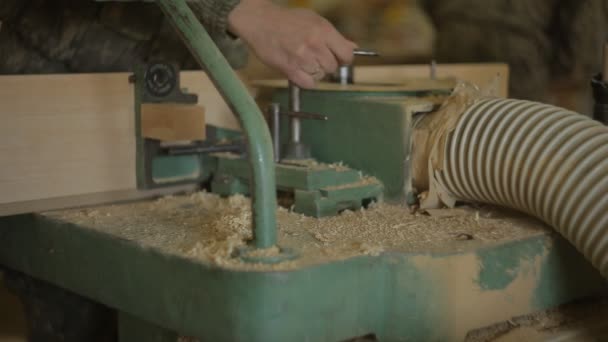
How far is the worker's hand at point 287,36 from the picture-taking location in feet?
3.90

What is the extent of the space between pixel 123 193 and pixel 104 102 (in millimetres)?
164

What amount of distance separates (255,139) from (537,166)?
0.47 m

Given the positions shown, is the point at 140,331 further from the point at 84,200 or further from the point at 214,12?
the point at 214,12

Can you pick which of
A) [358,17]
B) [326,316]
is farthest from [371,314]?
[358,17]

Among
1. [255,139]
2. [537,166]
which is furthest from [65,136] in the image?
[537,166]

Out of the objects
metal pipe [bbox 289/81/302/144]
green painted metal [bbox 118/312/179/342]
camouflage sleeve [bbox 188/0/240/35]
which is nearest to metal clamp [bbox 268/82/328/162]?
metal pipe [bbox 289/81/302/144]

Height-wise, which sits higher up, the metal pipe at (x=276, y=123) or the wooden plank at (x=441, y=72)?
the wooden plank at (x=441, y=72)

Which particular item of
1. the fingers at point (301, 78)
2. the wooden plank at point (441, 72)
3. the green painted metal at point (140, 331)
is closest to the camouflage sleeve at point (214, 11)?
the fingers at point (301, 78)

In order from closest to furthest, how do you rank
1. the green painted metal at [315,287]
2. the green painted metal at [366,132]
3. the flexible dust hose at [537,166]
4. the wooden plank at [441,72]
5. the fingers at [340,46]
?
the green painted metal at [315,287]
the flexible dust hose at [537,166]
the fingers at [340,46]
the green painted metal at [366,132]
the wooden plank at [441,72]

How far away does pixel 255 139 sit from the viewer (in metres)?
0.92

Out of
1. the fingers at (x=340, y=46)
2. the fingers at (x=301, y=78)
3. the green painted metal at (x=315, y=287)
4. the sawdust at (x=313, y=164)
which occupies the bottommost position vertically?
the green painted metal at (x=315, y=287)

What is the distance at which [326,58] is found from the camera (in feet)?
4.01

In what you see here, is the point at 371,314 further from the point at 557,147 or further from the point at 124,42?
the point at 124,42

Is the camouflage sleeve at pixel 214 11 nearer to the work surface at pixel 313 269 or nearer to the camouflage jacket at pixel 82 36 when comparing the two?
the camouflage jacket at pixel 82 36
